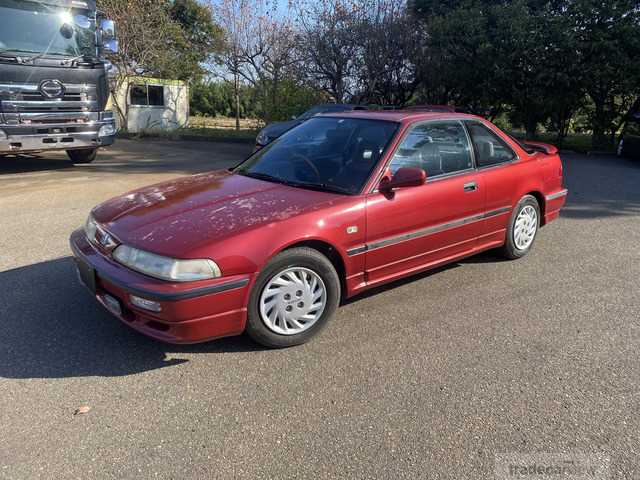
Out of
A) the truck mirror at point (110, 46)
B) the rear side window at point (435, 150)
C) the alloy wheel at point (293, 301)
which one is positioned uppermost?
the truck mirror at point (110, 46)

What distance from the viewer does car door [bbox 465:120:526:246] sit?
14.8ft

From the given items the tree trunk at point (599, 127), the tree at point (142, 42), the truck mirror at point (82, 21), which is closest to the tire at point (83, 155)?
the truck mirror at point (82, 21)

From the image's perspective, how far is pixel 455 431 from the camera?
8.38 ft

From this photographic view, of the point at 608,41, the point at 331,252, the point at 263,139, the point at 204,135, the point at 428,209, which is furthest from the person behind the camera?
the point at 204,135

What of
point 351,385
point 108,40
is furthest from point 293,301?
point 108,40

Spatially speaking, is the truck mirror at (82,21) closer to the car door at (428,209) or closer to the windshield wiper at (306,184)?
the windshield wiper at (306,184)

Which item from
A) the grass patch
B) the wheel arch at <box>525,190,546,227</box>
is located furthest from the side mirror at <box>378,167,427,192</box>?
the grass patch

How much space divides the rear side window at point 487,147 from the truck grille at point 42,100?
25.9ft

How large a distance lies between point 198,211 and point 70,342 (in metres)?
1.21

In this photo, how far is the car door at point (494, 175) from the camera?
4.50 m

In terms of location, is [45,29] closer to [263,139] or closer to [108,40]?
[108,40]

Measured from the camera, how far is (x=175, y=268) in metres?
2.90

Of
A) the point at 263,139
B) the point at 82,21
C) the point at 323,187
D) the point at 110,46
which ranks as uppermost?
the point at 82,21

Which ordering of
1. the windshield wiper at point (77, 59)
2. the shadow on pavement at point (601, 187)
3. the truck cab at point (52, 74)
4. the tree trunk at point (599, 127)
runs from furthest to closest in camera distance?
the tree trunk at point (599, 127)
the windshield wiper at point (77, 59)
the truck cab at point (52, 74)
the shadow on pavement at point (601, 187)
